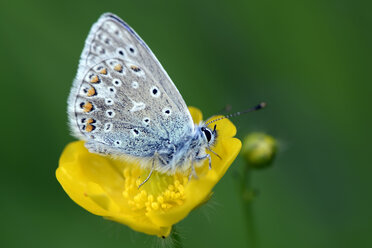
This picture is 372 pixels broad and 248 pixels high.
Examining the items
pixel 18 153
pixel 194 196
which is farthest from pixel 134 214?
pixel 18 153

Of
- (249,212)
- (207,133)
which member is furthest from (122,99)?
(249,212)

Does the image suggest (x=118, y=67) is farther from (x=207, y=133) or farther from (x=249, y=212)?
(x=249, y=212)

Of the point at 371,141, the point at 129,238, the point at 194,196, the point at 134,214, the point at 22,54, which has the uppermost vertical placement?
the point at 22,54

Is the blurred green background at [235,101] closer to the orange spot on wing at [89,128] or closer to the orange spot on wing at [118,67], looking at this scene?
the orange spot on wing at [89,128]

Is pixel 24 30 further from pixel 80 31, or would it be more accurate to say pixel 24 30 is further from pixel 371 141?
pixel 371 141

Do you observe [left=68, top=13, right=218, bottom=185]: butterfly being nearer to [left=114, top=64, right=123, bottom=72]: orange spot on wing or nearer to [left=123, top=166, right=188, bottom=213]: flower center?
[left=114, top=64, right=123, bottom=72]: orange spot on wing
